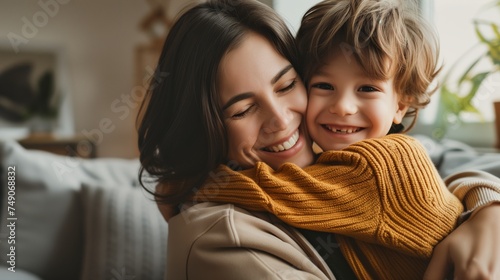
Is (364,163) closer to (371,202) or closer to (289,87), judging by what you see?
(371,202)

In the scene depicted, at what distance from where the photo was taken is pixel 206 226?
82 cm

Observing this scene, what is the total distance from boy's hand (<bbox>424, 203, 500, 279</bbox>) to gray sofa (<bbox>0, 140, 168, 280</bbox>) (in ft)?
2.88

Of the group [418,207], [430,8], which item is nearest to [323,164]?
[418,207]

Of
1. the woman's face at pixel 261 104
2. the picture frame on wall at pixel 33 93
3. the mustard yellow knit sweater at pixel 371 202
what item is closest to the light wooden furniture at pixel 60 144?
the picture frame on wall at pixel 33 93

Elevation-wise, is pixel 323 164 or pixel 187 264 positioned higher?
pixel 323 164

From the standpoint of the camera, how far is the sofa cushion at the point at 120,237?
138cm

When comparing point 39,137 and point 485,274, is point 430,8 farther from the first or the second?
point 39,137

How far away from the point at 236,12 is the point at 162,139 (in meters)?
0.30

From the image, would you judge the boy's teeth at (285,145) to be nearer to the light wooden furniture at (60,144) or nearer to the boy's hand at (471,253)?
the boy's hand at (471,253)

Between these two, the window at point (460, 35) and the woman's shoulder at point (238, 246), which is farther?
the window at point (460, 35)

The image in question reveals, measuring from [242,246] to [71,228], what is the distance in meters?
0.85

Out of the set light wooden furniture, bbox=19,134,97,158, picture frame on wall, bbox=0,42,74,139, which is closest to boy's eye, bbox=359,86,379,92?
light wooden furniture, bbox=19,134,97,158

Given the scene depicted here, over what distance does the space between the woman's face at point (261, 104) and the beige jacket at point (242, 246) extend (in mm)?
125

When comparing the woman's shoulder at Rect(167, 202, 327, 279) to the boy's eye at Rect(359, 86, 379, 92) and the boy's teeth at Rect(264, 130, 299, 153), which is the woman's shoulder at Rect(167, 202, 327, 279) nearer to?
the boy's teeth at Rect(264, 130, 299, 153)
